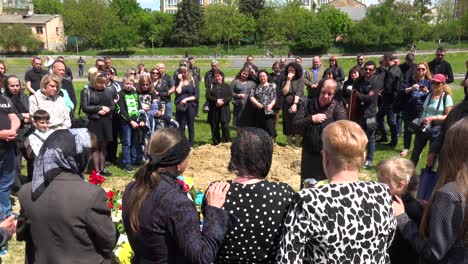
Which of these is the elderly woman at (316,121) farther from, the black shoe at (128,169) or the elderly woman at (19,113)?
the elderly woman at (19,113)

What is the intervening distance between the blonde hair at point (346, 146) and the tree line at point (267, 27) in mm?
62519

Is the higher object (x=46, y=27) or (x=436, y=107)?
(x=46, y=27)

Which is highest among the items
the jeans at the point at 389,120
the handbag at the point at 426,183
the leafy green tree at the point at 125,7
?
the leafy green tree at the point at 125,7

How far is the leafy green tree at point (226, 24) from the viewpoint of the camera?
67312 mm

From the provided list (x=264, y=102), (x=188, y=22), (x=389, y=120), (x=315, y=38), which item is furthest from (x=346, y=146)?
(x=188, y=22)

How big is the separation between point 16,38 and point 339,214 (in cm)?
6766

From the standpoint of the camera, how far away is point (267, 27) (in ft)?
226

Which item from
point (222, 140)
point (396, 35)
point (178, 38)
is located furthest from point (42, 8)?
point (222, 140)

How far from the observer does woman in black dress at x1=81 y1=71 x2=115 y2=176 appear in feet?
25.8

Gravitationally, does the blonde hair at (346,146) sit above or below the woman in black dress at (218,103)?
above

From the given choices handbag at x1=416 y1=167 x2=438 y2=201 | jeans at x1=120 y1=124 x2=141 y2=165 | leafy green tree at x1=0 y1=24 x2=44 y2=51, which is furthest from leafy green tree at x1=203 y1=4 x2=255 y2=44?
handbag at x1=416 y1=167 x2=438 y2=201

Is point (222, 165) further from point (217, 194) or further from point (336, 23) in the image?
point (336, 23)

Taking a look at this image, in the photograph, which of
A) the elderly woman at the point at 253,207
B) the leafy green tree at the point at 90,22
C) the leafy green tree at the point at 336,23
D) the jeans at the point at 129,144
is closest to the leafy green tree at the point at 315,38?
the leafy green tree at the point at 336,23

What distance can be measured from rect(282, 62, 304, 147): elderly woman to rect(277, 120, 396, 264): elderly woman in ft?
20.8
